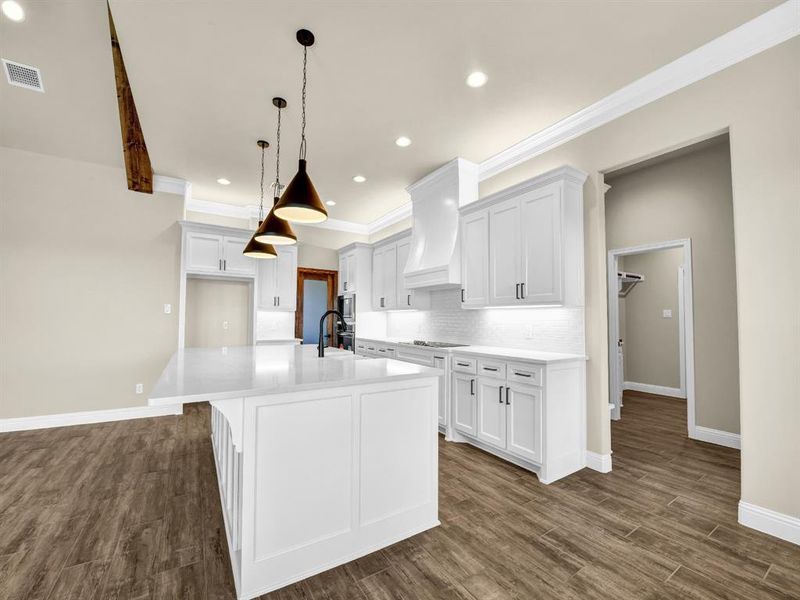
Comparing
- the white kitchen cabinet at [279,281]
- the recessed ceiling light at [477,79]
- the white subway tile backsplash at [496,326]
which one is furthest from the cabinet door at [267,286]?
the recessed ceiling light at [477,79]

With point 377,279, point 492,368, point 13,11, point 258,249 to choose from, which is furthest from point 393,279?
point 13,11

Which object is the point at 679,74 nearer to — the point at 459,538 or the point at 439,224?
the point at 439,224

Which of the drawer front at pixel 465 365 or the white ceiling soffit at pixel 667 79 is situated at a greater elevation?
the white ceiling soffit at pixel 667 79

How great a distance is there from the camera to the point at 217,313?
5.70 meters

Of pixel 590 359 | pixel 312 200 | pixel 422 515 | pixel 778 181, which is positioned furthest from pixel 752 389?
pixel 312 200

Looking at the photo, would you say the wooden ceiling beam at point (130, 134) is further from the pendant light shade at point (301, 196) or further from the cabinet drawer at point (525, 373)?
the cabinet drawer at point (525, 373)

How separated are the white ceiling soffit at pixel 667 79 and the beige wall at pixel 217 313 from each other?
416 cm

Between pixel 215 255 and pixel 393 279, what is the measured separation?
2.58 metres

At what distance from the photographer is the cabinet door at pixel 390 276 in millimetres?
5445

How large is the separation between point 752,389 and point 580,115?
8.02 ft

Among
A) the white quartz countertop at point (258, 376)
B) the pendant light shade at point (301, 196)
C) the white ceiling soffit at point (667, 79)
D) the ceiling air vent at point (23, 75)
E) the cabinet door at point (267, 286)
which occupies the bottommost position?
the white quartz countertop at point (258, 376)

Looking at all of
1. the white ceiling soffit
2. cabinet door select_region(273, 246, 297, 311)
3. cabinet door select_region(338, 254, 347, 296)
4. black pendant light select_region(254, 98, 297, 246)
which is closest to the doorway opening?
cabinet door select_region(338, 254, 347, 296)

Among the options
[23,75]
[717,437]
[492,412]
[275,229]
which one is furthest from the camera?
[717,437]

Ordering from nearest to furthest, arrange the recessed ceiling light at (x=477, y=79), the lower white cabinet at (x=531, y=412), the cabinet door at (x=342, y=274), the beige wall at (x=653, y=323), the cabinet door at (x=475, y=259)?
the recessed ceiling light at (x=477, y=79), the lower white cabinet at (x=531, y=412), the cabinet door at (x=475, y=259), the beige wall at (x=653, y=323), the cabinet door at (x=342, y=274)
